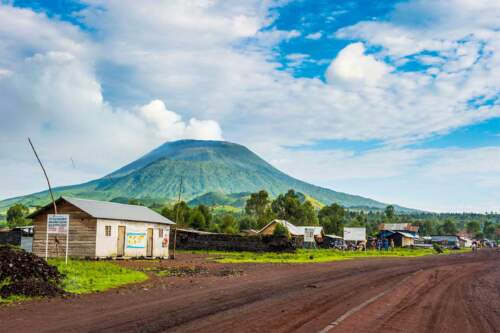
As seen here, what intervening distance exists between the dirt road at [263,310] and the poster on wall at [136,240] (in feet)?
68.8

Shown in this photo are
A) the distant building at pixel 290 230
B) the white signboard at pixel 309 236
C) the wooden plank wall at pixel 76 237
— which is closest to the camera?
the wooden plank wall at pixel 76 237

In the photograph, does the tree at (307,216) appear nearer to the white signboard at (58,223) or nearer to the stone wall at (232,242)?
the stone wall at (232,242)

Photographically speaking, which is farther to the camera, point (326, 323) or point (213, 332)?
point (326, 323)

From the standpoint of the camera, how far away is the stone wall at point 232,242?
55969mm

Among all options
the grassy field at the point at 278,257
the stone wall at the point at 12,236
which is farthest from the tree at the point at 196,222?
the stone wall at the point at 12,236

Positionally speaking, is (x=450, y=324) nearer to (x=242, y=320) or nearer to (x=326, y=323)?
(x=326, y=323)

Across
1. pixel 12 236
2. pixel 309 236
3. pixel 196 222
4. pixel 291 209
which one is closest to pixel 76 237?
pixel 12 236

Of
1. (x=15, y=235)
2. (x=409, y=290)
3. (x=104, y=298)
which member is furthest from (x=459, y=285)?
(x=15, y=235)

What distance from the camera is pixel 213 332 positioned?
998cm

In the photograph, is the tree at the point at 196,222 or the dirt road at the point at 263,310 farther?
the tree at the point at 196,222

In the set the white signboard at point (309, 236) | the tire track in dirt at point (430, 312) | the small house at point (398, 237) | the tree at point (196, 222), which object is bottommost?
the small house at point (398, 237)

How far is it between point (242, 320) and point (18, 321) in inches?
202

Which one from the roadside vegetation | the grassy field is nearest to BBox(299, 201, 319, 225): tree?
the roadside vegetation

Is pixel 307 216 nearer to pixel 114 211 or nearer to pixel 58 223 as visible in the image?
pixel 114 211
